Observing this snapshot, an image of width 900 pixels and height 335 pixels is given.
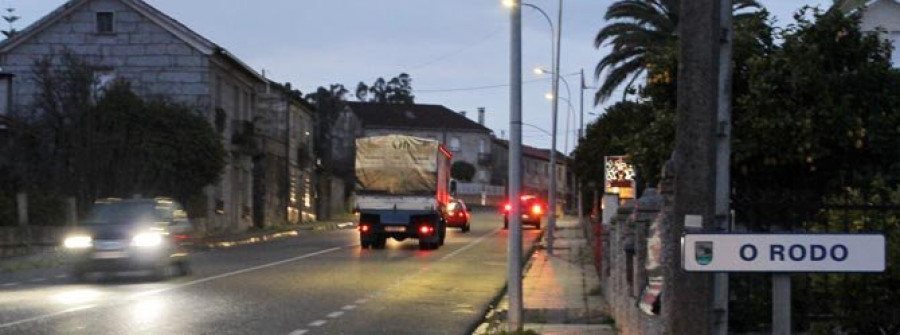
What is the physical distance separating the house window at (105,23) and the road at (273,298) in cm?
1947

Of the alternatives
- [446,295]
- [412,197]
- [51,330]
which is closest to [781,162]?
[446,295]

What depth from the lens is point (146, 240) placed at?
20719 millimetres

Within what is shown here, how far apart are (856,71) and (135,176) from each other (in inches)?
1029

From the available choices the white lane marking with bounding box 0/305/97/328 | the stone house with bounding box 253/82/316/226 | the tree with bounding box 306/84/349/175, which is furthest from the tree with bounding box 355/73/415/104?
the white lane marking with bounding box 0/305/97/328

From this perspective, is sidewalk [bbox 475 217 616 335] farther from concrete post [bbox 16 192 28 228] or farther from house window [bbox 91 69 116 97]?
house window [bbox 91 69 116 97]

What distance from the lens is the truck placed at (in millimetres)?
32625

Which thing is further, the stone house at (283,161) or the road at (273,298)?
the stone house at (283,161)

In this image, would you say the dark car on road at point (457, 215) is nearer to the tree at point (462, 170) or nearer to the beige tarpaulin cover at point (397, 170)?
the beige tarpaulin cover at point (397, 170)

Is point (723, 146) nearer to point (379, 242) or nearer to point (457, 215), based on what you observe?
point (379, 242)

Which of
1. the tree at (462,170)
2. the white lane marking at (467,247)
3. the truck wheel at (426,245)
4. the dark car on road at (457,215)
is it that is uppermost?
the tree at (462,170)

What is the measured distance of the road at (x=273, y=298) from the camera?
46.6 feet

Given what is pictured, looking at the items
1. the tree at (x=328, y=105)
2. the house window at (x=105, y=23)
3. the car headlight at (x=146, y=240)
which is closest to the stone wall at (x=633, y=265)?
the car headlight at (x=146, y=240)

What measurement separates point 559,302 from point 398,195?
52.6 feet

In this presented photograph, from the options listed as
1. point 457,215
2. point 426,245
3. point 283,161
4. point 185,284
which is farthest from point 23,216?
point 283,161
